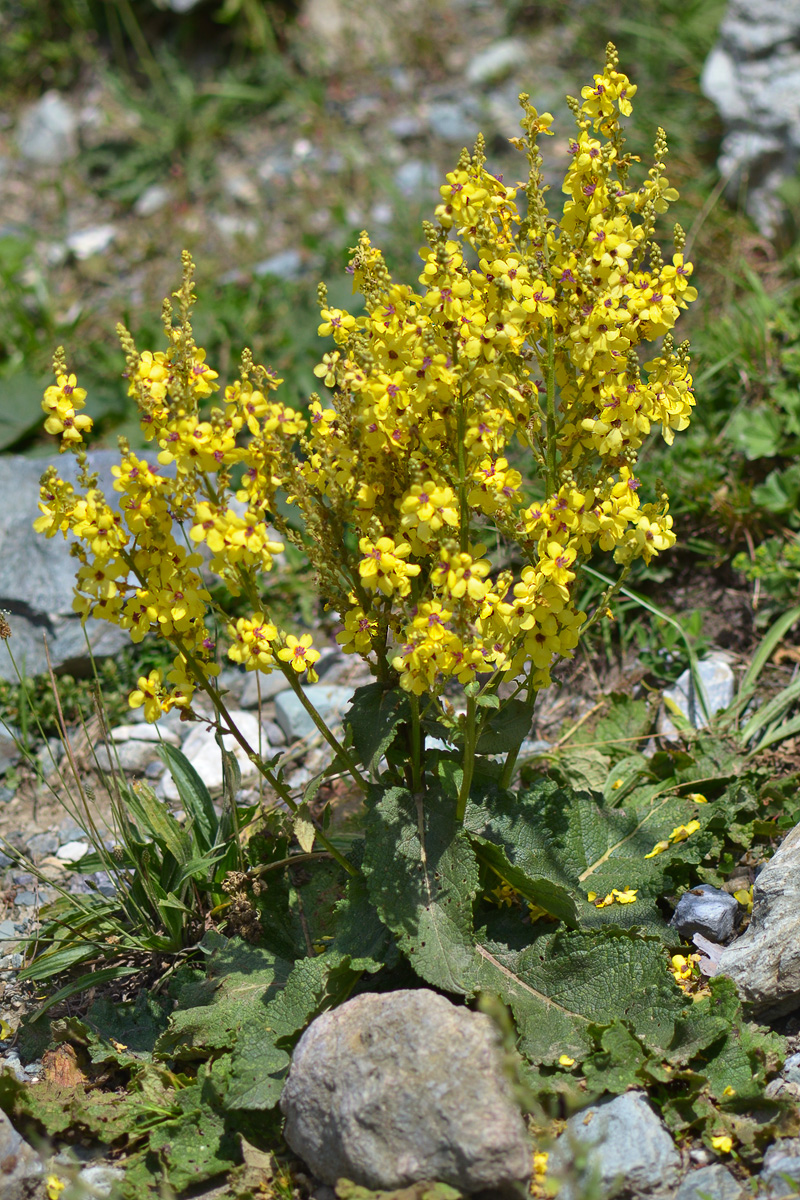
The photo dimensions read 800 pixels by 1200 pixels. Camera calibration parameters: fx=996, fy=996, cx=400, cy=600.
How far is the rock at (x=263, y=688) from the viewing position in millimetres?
4320

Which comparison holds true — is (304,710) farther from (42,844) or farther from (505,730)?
(505,730)

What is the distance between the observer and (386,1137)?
2.27 m

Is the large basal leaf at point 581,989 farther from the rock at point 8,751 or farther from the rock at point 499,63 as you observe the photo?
the rock at point 499,63

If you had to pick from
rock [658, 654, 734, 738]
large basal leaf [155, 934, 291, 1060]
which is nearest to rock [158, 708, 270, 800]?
large basal leaf [155, 934, 291, 1060]

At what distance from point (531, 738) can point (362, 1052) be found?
171cm

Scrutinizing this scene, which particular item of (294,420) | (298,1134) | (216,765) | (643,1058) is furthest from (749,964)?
(216,765)

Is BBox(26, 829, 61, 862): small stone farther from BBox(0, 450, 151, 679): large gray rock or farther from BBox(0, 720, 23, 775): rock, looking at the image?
BBox(0, 450, 151, 679): large gray rock

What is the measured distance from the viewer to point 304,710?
4211 mm

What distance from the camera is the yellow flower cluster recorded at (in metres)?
2.25

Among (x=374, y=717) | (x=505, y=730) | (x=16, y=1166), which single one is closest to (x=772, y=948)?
(x=505, y=730)

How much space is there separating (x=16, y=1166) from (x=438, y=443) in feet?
6.75

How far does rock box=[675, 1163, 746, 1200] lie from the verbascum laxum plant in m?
1.02

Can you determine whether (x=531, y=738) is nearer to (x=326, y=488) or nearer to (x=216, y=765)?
(x=216, y=765)

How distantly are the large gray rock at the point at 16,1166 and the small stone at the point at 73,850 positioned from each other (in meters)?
1.25
